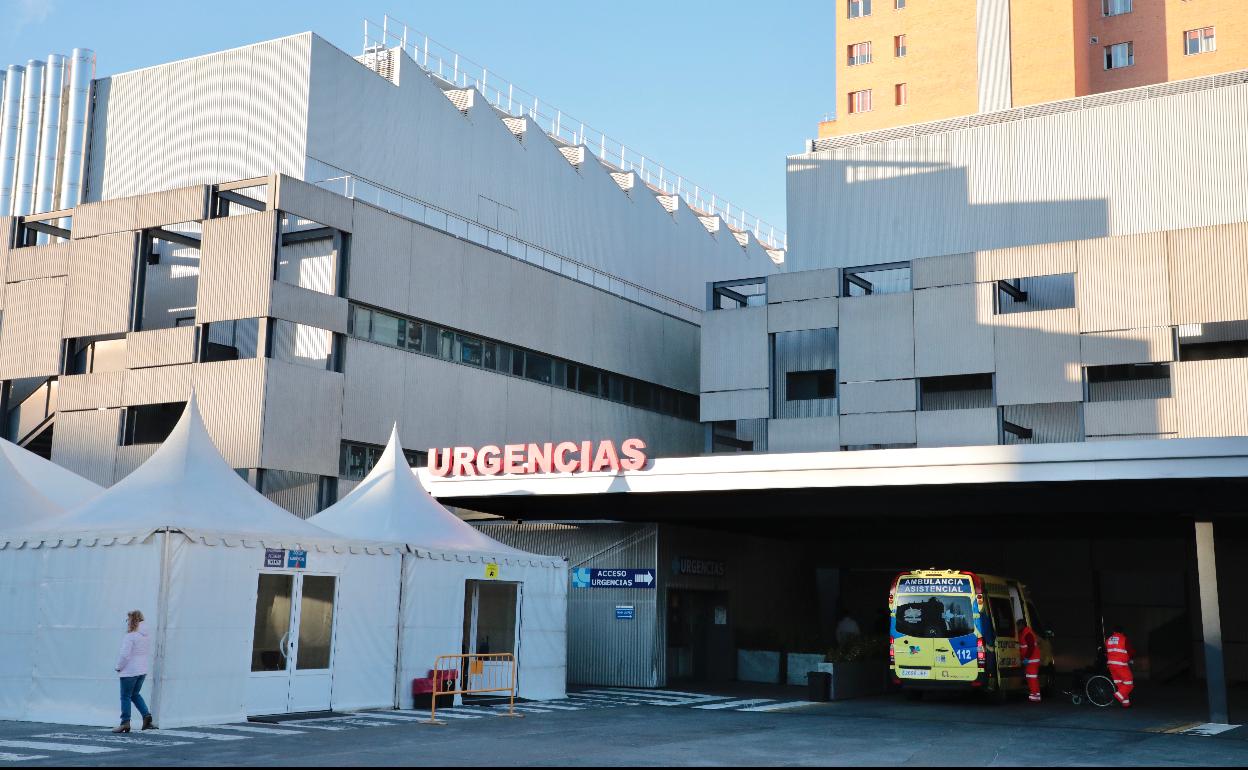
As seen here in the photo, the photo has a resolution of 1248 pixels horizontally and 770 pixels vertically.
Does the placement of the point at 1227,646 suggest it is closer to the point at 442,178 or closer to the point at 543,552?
the point at 543,552

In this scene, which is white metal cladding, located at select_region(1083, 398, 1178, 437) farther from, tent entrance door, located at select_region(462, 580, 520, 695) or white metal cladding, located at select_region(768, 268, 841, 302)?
tent entrance door, located at select_region(462, 580, 520, 695)

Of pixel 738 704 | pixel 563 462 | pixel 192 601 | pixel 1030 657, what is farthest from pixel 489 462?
pixel 1030 657

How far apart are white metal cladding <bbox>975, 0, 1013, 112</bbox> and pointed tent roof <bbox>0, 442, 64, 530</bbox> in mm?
45952

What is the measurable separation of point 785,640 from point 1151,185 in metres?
23.3

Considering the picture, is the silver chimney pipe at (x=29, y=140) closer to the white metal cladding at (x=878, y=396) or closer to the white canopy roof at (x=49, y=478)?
the white canopy roof at (x=49, y=478)

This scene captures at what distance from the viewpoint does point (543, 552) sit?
31016 mm

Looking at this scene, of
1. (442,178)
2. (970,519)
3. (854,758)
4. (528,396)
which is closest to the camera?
(854,758)

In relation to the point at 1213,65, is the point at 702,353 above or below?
below

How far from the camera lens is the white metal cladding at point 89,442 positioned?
108 feet

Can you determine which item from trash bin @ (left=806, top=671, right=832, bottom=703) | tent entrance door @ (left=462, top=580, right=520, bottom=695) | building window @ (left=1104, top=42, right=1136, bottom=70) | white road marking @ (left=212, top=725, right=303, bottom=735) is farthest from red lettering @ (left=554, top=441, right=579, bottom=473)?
building window @ (left=1104, top=42, right=1136, bottom=70)

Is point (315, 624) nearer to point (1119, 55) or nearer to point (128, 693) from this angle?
point (128, 693)

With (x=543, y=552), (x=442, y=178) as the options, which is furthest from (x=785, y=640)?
(x=442, y=178)

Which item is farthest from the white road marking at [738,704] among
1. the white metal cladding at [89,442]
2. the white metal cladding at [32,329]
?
the white metal cladding at [32,329]

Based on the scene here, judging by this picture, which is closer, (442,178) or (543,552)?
(543,552)
